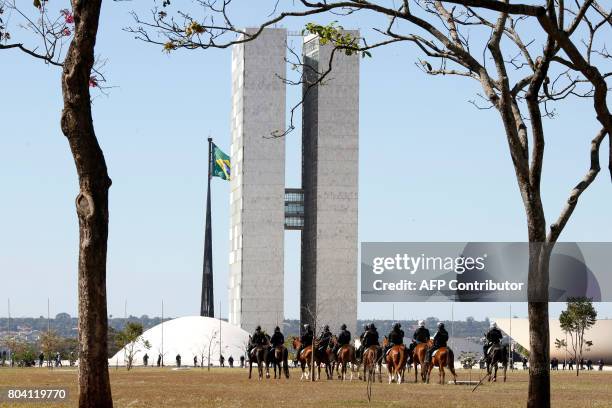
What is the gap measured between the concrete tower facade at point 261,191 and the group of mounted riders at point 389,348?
370ft

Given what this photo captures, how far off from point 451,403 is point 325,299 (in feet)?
462

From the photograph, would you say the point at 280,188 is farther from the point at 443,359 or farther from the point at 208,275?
the point at 443,359

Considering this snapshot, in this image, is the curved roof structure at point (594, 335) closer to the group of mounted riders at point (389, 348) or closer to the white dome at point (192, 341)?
the white dome at point (192, 341)

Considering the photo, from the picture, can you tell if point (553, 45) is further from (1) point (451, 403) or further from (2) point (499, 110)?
(1) point (451, 403)

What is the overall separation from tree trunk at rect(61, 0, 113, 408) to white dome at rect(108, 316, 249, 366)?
408 ft

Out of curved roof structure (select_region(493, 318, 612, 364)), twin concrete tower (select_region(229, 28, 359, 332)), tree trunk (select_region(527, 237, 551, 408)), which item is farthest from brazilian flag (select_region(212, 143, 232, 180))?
tree trunk (select_region(527, 237, 551, 408))

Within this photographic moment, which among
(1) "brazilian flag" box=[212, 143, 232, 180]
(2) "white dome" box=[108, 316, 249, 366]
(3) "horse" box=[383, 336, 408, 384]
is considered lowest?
(3) "horse" box=[383, 336, 408, 384]

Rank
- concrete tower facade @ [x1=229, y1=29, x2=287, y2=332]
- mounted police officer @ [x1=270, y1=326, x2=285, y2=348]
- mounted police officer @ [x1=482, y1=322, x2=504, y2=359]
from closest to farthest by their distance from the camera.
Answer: mounted police officer @ [x1=482, y1=322, x2=504, y2=359] < mounted police officer @ [x1=270, y1=326, x2=285, y2=348] < concrete tower facade @ [x1=229, y1=29, x2=287, y2=332]

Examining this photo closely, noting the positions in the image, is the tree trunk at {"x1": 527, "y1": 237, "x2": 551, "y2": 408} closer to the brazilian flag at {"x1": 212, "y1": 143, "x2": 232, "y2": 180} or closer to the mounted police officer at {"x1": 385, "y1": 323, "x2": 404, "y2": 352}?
the mounted police officer at {"x1": 385, "y1": 323, "x2": 404, "y2": 352}

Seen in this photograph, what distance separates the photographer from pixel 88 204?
62.1ft

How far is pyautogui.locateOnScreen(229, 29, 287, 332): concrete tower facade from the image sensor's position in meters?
170

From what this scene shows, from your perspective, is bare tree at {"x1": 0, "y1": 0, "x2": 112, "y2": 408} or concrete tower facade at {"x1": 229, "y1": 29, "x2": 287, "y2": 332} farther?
concrete tower facade at {"x1": 229, "y1": 29, "x2": 287, "y2": 332}

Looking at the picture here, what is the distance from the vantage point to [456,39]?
72.9ft

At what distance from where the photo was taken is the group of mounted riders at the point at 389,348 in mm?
48938
